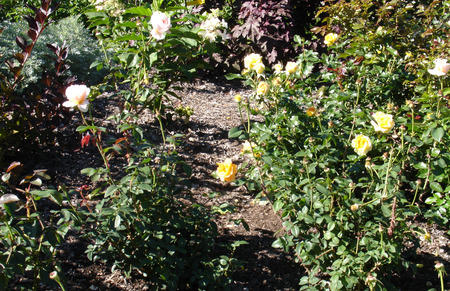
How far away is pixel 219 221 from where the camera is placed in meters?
2.75

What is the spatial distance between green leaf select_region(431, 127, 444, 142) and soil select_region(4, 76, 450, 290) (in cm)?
59

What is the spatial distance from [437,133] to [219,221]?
1511 mm

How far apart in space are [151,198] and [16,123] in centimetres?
147

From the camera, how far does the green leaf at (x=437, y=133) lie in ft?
6.44

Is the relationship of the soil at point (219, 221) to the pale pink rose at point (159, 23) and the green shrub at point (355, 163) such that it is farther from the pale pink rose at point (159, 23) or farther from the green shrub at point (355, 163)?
the pale pink rose at point (159, 23)

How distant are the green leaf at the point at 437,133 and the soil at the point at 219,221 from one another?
0.59 meters

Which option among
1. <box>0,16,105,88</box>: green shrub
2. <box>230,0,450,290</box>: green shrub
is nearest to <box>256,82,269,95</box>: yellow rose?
<box>230,0,450,290</box>: green shrub

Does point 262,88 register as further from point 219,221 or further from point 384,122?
point 219,221

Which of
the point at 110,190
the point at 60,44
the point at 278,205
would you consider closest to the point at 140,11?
the point at 110,190

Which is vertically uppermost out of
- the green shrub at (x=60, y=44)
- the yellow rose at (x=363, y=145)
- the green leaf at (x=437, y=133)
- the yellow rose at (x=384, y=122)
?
the green shrub at (x=60, y=44)

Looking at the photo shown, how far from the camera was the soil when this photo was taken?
2.21 meters

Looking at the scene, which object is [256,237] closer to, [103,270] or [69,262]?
[103,270]

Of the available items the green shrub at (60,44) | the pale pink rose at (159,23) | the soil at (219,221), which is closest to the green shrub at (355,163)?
the soil at (219,221)

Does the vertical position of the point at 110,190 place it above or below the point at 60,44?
below
